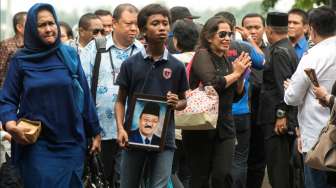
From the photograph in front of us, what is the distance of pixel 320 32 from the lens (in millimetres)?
9609

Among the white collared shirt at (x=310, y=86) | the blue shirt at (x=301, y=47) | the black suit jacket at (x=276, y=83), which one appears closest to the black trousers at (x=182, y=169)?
the black suit jacket at (x=276, y=83)

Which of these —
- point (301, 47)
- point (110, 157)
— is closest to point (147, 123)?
point (110, 157)

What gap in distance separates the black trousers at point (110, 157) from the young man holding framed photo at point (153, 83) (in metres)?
1.28

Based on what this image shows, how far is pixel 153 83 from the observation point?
30.1 ft

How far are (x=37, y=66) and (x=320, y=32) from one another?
258 centimetres

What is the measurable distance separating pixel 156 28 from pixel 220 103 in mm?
1463

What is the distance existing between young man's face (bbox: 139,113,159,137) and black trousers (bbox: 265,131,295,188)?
2.72 m

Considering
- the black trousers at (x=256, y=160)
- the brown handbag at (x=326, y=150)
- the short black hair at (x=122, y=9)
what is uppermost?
the short black hair at (x=122, y=9)

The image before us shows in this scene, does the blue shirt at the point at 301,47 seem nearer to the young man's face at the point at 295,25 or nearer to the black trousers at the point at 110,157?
the young man's face at the point at 295,25

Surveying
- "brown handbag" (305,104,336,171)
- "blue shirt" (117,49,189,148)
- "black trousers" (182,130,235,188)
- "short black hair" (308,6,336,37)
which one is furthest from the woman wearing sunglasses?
"brown handbag" (305,104,336,171)

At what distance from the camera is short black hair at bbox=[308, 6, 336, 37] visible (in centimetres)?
956

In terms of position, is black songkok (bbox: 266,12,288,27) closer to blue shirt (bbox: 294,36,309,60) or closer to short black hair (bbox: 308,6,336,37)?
blue shirt (bbox: 294,36,309,60)

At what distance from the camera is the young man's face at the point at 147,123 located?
9.10 meters

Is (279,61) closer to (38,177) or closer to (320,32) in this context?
(320,32)
